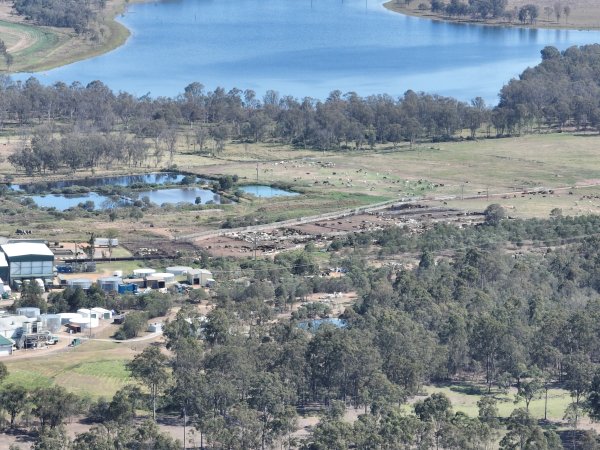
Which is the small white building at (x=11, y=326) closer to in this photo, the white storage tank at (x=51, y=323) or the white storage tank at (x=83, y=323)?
the white storage tank at (x=51, y=323)

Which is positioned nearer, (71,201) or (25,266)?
(25,266)

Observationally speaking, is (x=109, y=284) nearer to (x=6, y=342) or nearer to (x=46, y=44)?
(x=6, y=342)

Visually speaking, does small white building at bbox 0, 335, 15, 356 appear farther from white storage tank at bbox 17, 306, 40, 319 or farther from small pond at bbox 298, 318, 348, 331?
small pond at bbox 298, 318, 348, 331

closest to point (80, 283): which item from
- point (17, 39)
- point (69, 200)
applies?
point (69, 200)

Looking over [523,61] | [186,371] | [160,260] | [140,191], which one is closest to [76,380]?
[186,371]

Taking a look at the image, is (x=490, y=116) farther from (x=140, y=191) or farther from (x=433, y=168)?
(x=140, y=191)

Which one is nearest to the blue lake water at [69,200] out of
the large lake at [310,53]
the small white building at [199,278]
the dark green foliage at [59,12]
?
the small white building at [199,278]

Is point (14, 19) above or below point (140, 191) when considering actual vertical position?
above
